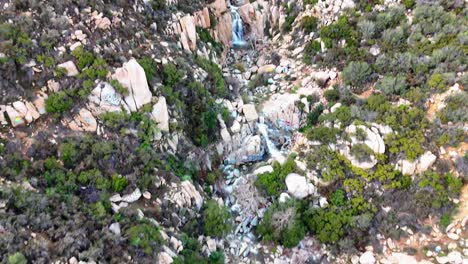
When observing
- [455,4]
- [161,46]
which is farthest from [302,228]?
[455,4]

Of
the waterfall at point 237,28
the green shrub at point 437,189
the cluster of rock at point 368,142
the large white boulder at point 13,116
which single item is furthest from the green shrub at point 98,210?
the waterfall at point 237,28

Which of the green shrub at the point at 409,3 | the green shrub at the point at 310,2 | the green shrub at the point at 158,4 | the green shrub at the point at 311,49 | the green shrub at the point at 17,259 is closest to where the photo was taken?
the green shrub at the point at 17,259

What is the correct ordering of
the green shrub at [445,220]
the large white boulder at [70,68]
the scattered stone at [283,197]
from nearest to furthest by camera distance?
the large white boulder at [70,68] < the green shrub at [445,220] < the scattered stone at [283,197]

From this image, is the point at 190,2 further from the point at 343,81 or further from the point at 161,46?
the point at 343,81

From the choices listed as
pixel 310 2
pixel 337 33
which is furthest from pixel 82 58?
pixel 310 2

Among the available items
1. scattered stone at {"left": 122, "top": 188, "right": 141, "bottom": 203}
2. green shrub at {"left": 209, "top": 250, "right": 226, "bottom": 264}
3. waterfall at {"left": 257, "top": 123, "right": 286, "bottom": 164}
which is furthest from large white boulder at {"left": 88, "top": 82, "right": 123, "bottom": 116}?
waterfall at {"left": 257, "top": 123, "right": 286, "bottom": 164}

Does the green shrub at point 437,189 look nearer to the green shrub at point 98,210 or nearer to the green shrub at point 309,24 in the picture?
the green shrub at point 309,24
